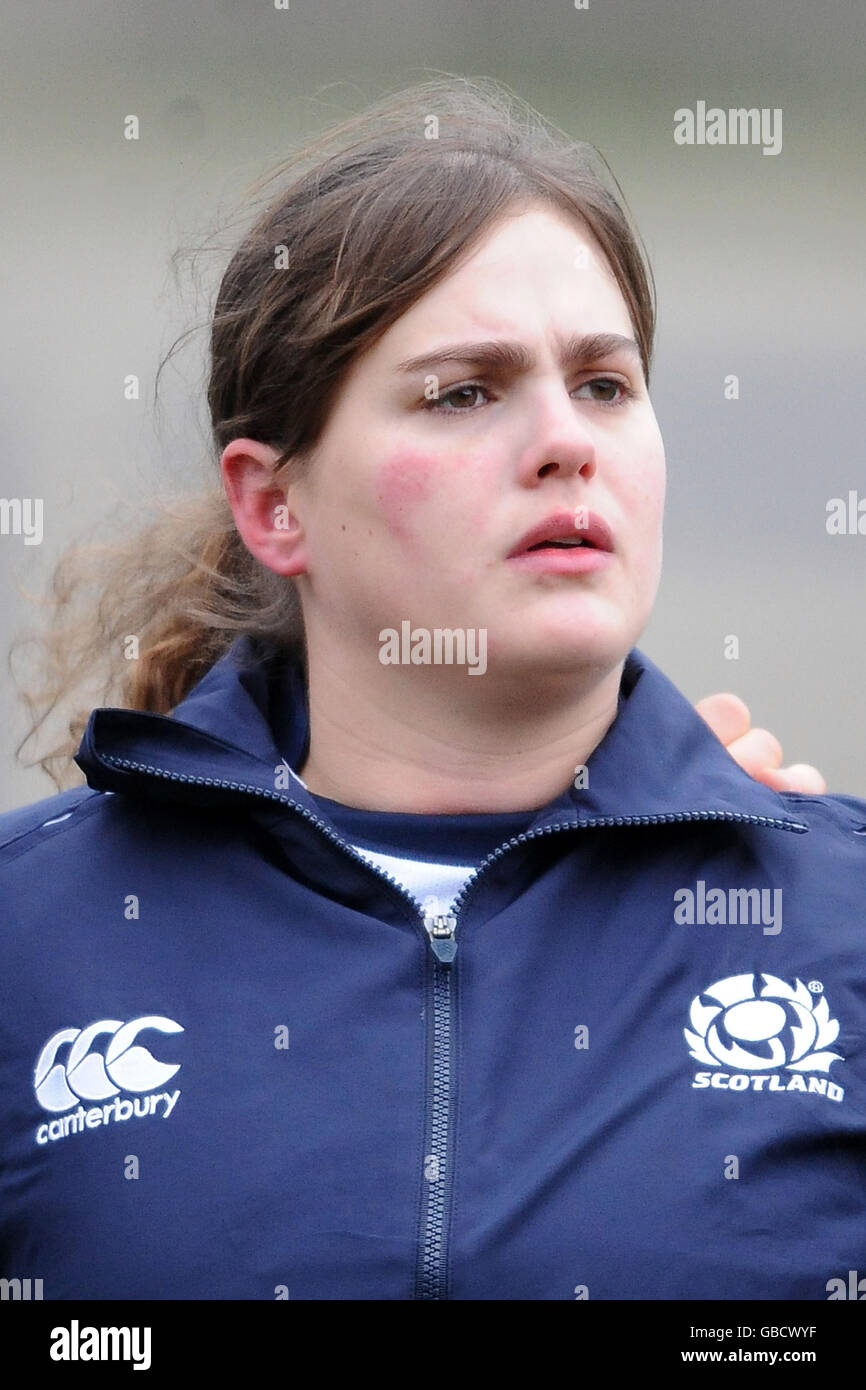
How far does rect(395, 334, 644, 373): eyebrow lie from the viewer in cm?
180

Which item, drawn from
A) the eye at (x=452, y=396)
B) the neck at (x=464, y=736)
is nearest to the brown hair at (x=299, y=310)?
the eye at (x=452, y=396)

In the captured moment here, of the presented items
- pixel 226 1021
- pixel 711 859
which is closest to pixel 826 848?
pixel 711 859

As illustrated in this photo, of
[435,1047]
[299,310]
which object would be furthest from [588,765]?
[299,310]

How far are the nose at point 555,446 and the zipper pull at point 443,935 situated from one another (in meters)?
0.45

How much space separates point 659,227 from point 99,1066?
Answer: 3406mm

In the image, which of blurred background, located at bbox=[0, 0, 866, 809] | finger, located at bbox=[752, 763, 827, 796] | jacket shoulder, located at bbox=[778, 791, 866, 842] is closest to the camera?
jacket shoulder, located at bbox=[778, 791, 866, 842]

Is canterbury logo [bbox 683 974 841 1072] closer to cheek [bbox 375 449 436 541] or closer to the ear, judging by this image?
cheek [bbox 375 449 436 541]

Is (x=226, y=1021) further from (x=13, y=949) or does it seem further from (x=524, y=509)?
(x=524, y=509)

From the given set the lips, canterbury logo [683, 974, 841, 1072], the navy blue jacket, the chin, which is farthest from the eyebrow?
canterbury logo [683, 974, 841, 1072]

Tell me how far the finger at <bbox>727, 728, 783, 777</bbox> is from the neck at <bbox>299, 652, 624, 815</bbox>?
0.69ft

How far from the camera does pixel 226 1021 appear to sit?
1.70 m

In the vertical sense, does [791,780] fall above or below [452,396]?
below

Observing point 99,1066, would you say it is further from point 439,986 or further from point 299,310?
point 299,310

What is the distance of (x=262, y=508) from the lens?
2.09 metres
